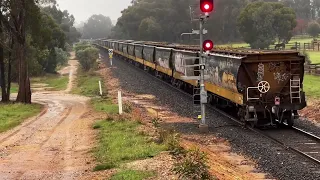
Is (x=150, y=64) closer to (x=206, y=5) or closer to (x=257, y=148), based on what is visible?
(x=206, y=5)

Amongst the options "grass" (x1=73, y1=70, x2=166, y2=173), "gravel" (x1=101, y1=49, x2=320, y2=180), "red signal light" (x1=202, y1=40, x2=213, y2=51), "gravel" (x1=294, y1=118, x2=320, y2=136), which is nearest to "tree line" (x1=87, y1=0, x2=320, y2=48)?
"gravel" (x1=101, y1=49, x2=320, y2=180)

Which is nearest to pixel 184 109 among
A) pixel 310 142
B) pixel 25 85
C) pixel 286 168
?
pixel 310 142

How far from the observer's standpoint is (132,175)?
9711mm

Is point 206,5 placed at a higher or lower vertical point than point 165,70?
higher

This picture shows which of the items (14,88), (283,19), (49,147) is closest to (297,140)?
(49,147)

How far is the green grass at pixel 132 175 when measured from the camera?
31.3 feet

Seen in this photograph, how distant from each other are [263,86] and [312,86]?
44.7 ft

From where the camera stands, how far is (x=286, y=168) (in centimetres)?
1195

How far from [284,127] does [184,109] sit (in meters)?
6.62

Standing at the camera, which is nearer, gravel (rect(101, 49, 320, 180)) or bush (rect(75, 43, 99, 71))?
gravel (rect(101, 49, 320, 180))

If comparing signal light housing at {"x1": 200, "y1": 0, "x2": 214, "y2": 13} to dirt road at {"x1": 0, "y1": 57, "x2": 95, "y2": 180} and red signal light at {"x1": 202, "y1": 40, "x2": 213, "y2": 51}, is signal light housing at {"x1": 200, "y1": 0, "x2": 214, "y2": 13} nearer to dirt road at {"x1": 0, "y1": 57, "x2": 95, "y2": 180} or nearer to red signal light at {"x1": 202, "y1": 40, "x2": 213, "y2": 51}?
red signal light at {"x1": 202, "y1": 40, "x2": 213, "y2": 51}

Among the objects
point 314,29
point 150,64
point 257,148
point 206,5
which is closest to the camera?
point 257,148

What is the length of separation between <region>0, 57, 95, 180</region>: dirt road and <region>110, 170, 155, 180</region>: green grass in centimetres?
123

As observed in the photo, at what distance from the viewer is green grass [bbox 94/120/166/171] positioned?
11961 mm
